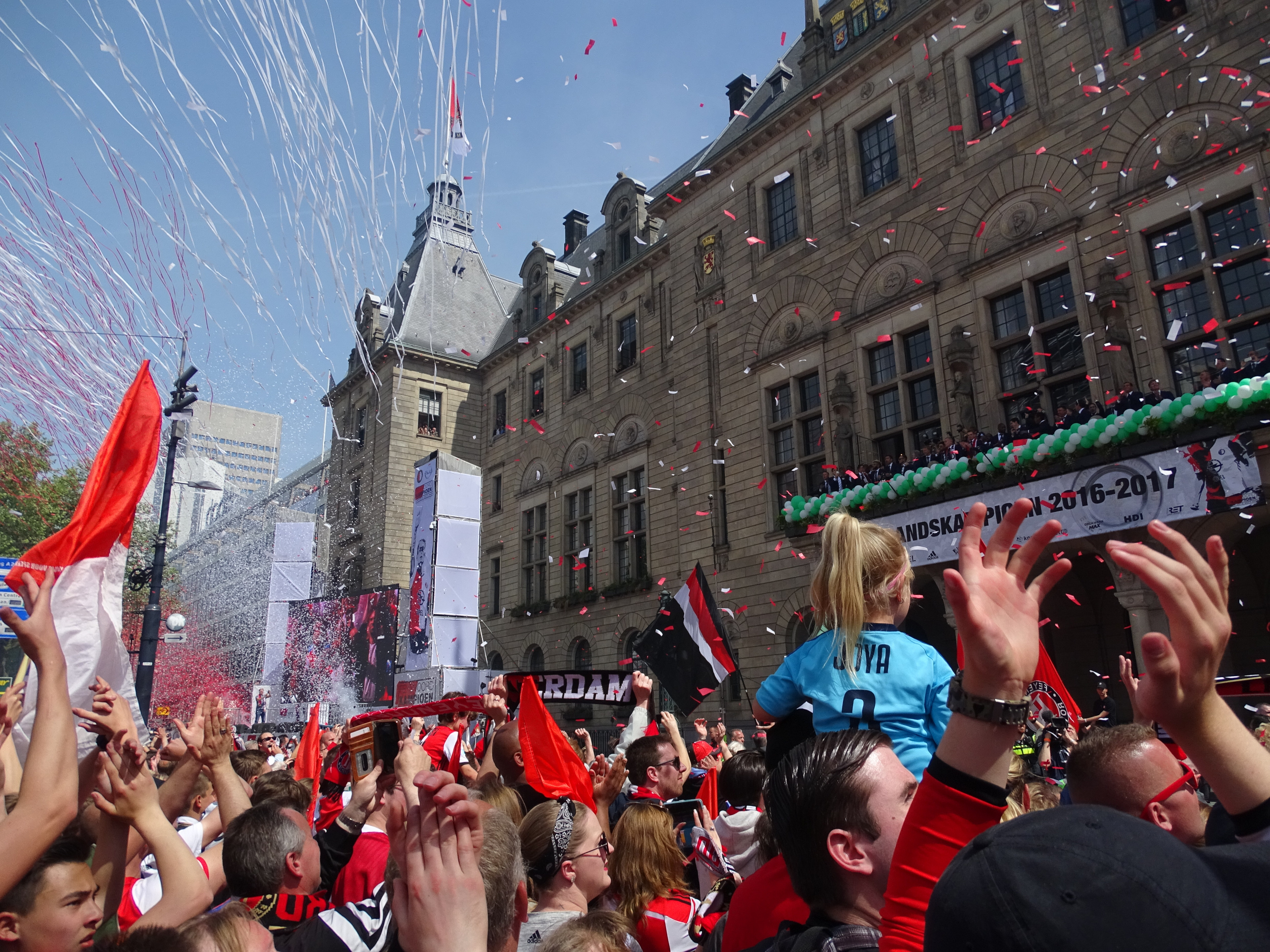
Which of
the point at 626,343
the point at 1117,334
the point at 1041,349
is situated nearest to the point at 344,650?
the point at 626,343

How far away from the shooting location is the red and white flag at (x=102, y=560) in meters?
4.75

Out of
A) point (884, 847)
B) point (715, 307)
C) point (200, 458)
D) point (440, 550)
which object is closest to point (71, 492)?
point (200, 458)

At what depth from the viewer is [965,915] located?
1.05m

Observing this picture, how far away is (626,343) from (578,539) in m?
7.06

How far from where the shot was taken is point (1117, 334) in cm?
1564

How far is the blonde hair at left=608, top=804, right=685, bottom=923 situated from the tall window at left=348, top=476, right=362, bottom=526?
37.2 m

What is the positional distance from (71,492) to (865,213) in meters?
36.2

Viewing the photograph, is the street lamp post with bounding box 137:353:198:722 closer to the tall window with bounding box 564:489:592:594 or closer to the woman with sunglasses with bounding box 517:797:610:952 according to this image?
the woman with sunglasses with bounding box 517:797:610:952

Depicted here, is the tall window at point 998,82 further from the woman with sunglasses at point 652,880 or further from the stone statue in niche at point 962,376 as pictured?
the woman with sunglasses at point 652,880

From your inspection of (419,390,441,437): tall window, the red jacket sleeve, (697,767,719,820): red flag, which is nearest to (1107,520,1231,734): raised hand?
the red jacket sleeve

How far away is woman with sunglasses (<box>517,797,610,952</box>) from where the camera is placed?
141 inches

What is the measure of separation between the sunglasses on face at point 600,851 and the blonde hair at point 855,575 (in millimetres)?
1482

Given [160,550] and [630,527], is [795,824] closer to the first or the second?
[160,550]

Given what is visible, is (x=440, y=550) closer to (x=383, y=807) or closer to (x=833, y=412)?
(x=833, y=412)
